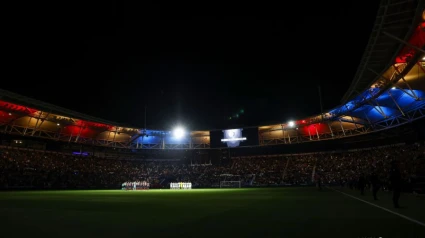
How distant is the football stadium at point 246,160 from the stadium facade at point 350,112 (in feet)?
0.49

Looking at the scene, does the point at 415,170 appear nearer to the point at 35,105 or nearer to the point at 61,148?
the point at 35,105

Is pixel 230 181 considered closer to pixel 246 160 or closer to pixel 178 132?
pixel 246 160

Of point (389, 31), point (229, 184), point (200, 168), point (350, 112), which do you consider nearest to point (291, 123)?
point (350, 112)

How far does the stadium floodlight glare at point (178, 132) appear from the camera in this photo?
210 ft

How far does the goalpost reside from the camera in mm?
55744

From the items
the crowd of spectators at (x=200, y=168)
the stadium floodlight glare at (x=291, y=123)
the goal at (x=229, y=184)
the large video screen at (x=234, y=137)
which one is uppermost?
the stadium floodlight glare at (x=291, y=123)

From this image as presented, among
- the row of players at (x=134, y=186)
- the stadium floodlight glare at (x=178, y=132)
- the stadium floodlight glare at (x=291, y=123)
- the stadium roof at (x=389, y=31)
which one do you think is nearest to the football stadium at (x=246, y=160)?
the stadium roof at (x=389, y=31)

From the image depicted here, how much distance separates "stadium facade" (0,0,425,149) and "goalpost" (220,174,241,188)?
7.03 m

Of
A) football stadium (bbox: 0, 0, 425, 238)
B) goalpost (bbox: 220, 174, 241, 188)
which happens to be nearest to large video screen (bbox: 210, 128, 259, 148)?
football stadium (bbox: 0, 0, 425, 238)

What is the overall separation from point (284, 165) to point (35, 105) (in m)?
46.7

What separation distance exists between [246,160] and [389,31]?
48236mm

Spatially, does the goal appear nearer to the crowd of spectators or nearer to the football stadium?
the football stadium

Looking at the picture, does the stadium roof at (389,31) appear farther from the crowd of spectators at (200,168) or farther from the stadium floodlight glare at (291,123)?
the stadium floodlight glare at (291,123)

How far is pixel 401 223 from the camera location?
25.8 ft
